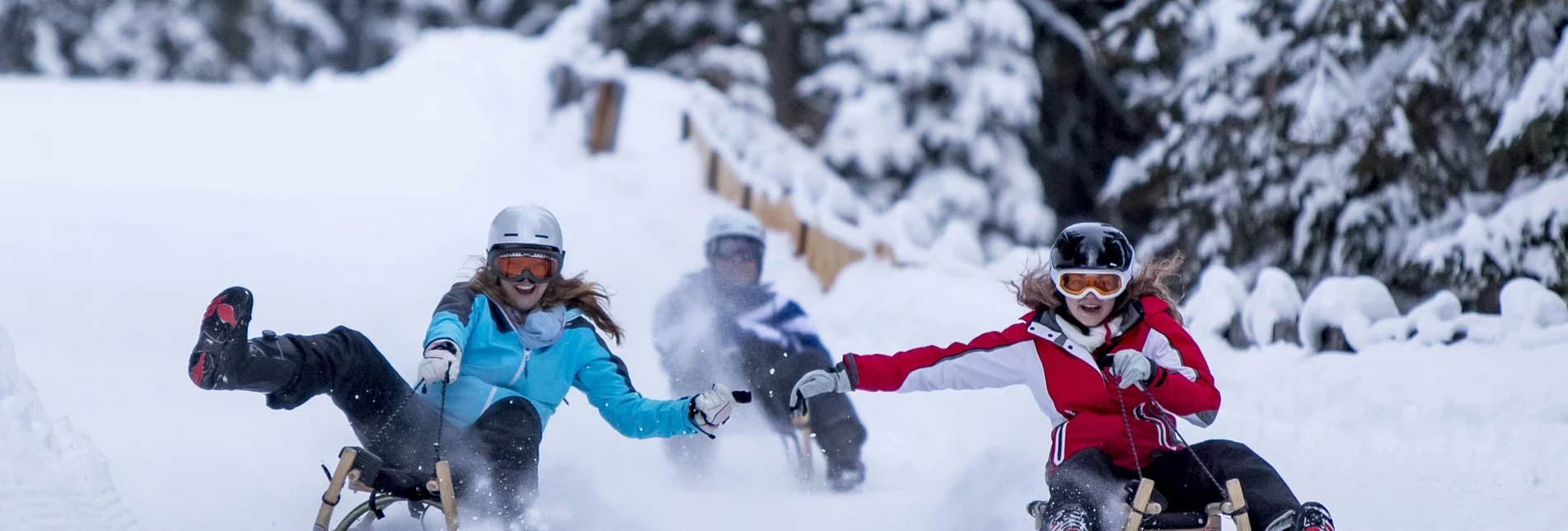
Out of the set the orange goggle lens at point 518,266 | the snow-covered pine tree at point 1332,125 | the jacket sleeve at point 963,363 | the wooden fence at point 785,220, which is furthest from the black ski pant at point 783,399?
the snow-covered pine tree at point 1332,125

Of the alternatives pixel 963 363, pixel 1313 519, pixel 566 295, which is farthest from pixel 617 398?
pixel 1313 519

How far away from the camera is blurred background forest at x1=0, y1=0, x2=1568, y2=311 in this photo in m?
9.75

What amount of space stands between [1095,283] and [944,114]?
1312 cm

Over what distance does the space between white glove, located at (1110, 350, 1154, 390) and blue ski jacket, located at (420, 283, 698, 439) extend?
135 centimetres

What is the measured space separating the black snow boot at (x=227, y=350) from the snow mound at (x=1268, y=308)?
5.10 meters

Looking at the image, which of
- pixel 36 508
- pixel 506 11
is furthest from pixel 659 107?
pixel 506 11

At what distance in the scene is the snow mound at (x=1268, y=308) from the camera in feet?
24.2

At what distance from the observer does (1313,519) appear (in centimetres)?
364

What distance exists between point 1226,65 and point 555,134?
6.67m

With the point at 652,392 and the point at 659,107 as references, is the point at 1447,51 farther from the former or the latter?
the point at 659,107

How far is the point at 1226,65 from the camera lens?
12242 mm

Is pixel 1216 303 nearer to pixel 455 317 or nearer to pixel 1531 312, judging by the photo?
pixel 1531 312

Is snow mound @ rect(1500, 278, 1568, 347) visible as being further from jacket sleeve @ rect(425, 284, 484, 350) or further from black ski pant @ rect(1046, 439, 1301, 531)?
jacket sleeve @ rect(425, 284, 484, 350)

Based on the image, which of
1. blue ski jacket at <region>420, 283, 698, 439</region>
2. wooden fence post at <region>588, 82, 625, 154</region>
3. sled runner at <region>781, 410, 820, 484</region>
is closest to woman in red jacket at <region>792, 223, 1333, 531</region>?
blue ski jacket at <region>420, 283, 698, 439</region>
